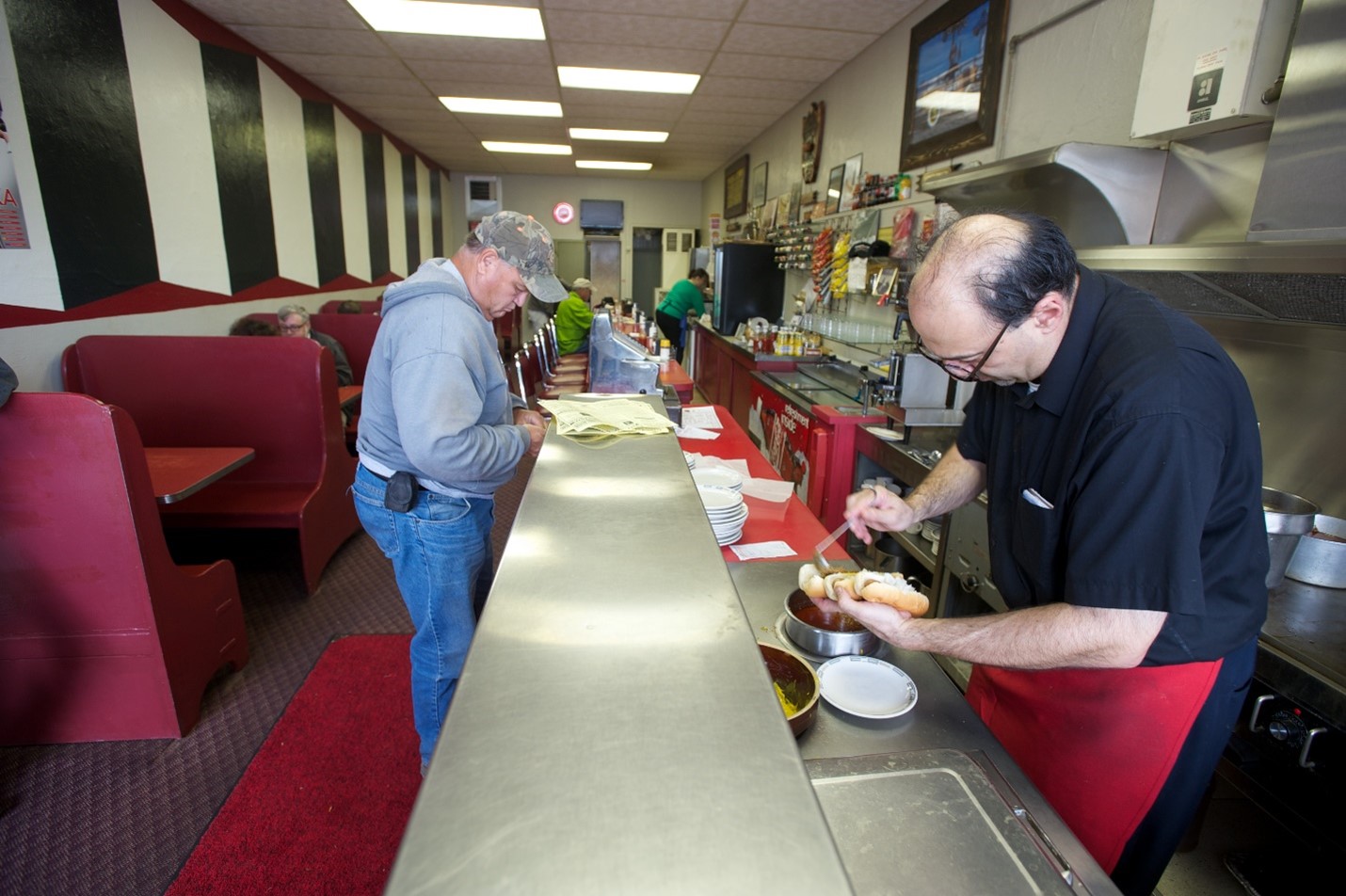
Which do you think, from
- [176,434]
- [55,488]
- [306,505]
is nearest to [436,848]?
[55,488]

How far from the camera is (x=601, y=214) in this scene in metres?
13.2

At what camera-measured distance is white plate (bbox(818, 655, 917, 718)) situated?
1.23 metres

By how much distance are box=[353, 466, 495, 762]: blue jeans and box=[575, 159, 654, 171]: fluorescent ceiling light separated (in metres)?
10.1

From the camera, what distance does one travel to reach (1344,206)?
1598 mm

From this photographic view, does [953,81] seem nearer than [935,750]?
No

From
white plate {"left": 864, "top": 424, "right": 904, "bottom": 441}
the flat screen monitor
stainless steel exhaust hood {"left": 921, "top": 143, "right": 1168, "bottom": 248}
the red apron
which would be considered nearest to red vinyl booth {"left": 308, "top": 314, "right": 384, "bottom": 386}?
white plate {"left": 864, "top": 424, "right": 904, "bottom": 441}

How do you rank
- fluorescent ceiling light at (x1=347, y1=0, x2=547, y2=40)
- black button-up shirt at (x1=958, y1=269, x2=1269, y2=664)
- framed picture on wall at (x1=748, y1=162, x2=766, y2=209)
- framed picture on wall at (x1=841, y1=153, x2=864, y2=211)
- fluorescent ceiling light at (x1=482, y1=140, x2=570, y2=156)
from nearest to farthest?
black button-up shirt at (x1=958, y1=269, x2=1269, y2=664) → fluorescent ceiling light at (x1=347, y1=0, x2=547, y2=40) → framed picture on wall at (x1=841, y1=153, x2=864, y2=211) → framed picture on wall at (x1=748, y1=162, x2=766, y2=209) → fluorescent ceiling light at (x1=482, y1=140, x2=570, y2=156)

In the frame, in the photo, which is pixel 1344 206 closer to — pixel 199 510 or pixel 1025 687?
pixel 1025 687

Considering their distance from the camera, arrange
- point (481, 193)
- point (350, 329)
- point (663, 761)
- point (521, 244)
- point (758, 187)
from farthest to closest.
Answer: point (481, 193) < point (758, 187) < point (350, 329) < point (521, 244) < point (663, 761)

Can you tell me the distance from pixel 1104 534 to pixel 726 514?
109 centimetres

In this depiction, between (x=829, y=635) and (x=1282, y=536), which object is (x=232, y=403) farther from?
(x=1282, y=536)

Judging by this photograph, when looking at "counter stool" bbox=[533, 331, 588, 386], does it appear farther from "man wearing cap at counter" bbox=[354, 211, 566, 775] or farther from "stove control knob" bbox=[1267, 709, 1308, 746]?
"stove control knob" bbox=[1267, 709, 1308, 746]

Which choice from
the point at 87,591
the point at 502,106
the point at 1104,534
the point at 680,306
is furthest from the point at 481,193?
the point at 1104,534

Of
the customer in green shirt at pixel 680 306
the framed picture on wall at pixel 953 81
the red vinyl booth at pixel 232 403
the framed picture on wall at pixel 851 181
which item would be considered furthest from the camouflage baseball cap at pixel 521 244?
the customer in green shirt at pixel 680 306
